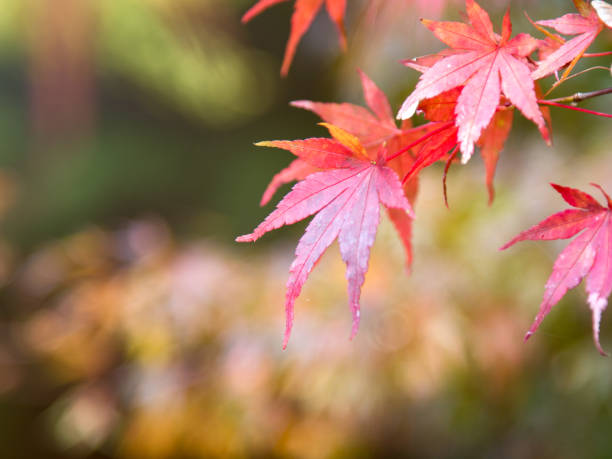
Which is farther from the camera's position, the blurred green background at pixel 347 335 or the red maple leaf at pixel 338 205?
the blurred green background at pixel 347 335

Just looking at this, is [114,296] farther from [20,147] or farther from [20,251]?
[20,147]

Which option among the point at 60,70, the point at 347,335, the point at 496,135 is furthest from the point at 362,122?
the point at 60,70

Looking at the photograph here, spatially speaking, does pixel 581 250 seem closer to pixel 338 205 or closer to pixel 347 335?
pixel 338 205

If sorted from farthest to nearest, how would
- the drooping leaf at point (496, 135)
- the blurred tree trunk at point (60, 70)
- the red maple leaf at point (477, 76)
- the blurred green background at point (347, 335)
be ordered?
the blurred tree trunk at point (60, 70) < the blurred green background at point (347, 335) < the drooping leaf at point (496, 135) < the red maple leaf at point (477, 76)

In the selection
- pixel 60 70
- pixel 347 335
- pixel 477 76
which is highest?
pixel 477 76

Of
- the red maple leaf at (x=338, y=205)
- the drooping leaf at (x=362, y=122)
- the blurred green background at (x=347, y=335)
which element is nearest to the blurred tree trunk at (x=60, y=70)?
Result: the blurred green background at (x=347, y=335)

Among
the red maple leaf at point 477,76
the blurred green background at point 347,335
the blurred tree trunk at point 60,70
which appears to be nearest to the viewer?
the red maple leaf at point 477,76

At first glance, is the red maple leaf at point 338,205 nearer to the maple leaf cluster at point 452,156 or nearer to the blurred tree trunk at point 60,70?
the maple leaf cluster at point 452,156
